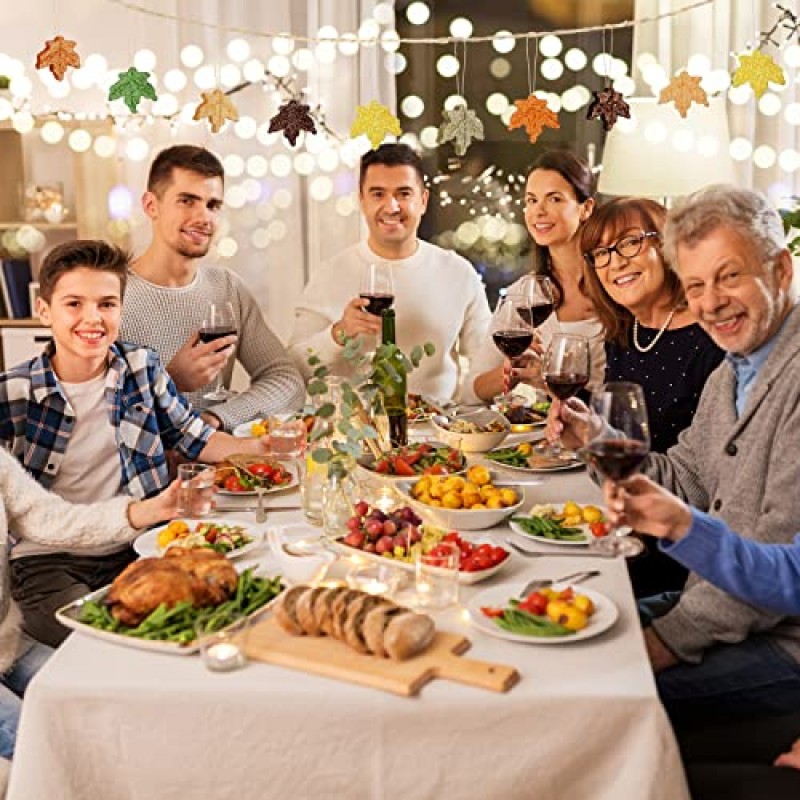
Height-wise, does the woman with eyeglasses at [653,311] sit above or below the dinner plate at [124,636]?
above

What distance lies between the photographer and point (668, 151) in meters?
4.02

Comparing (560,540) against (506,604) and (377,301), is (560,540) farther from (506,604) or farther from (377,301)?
(377,301)

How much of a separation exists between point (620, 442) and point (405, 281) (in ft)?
7.48

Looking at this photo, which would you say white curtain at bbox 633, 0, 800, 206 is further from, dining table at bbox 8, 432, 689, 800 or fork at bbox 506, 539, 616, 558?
dining table at bbox 8, 432, 689, 800

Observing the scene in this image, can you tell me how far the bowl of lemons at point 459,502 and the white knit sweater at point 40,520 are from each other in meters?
0.52

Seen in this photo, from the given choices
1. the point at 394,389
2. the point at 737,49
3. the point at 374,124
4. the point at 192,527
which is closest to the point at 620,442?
the point at 192,527

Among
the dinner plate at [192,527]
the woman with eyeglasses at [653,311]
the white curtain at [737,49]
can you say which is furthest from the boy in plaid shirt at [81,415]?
the white curtain at [737,49]

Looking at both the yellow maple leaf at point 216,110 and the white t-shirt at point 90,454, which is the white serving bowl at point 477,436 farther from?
the yellow maple leaf at point 216,110

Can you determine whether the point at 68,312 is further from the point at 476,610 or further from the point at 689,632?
the point at 689,632

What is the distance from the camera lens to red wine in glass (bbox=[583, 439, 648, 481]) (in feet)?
4.84

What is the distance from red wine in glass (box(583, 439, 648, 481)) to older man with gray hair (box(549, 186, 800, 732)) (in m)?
0.42

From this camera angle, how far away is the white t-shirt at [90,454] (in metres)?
2.42

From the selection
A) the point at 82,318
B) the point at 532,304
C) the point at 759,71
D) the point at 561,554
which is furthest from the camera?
the point at 759,71

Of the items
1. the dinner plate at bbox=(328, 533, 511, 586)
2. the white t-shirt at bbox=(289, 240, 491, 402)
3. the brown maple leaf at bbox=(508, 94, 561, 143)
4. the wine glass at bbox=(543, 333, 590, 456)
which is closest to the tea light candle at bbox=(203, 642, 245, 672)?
the dinner plate at bbox=(328, 533, 511, 586)
